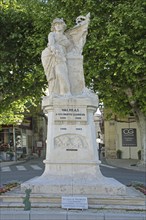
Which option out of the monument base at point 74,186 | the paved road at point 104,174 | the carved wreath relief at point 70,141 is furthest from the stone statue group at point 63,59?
the paved road at point 104,174

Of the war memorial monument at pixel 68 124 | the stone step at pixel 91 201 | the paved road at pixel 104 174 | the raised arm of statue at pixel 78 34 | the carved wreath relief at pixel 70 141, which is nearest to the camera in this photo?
the stone step at pixel 91 201

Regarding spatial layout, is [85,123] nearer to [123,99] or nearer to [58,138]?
[58,138]

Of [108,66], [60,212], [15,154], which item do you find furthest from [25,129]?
[60,212]

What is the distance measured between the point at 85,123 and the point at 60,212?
9.64 feet

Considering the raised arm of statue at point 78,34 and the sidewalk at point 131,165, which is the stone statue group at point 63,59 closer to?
the raised arm of statue at point 78,34

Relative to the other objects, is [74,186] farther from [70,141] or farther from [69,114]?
[69,114]

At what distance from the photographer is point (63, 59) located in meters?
9.68

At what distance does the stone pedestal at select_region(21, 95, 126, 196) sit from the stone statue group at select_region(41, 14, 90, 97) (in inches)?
16.5

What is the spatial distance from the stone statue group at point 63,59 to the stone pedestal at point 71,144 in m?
0.42

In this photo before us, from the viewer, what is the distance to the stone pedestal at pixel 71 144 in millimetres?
9117

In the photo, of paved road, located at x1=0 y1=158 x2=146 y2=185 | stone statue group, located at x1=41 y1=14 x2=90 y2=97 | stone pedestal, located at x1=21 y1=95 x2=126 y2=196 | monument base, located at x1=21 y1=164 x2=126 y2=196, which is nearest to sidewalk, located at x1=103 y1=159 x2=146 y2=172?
paved road, located at x1=0 y1=158 x2=146 y2=185

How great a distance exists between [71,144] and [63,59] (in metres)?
2.27

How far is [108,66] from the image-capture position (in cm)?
1853

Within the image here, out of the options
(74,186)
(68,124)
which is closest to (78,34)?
(68,124)
